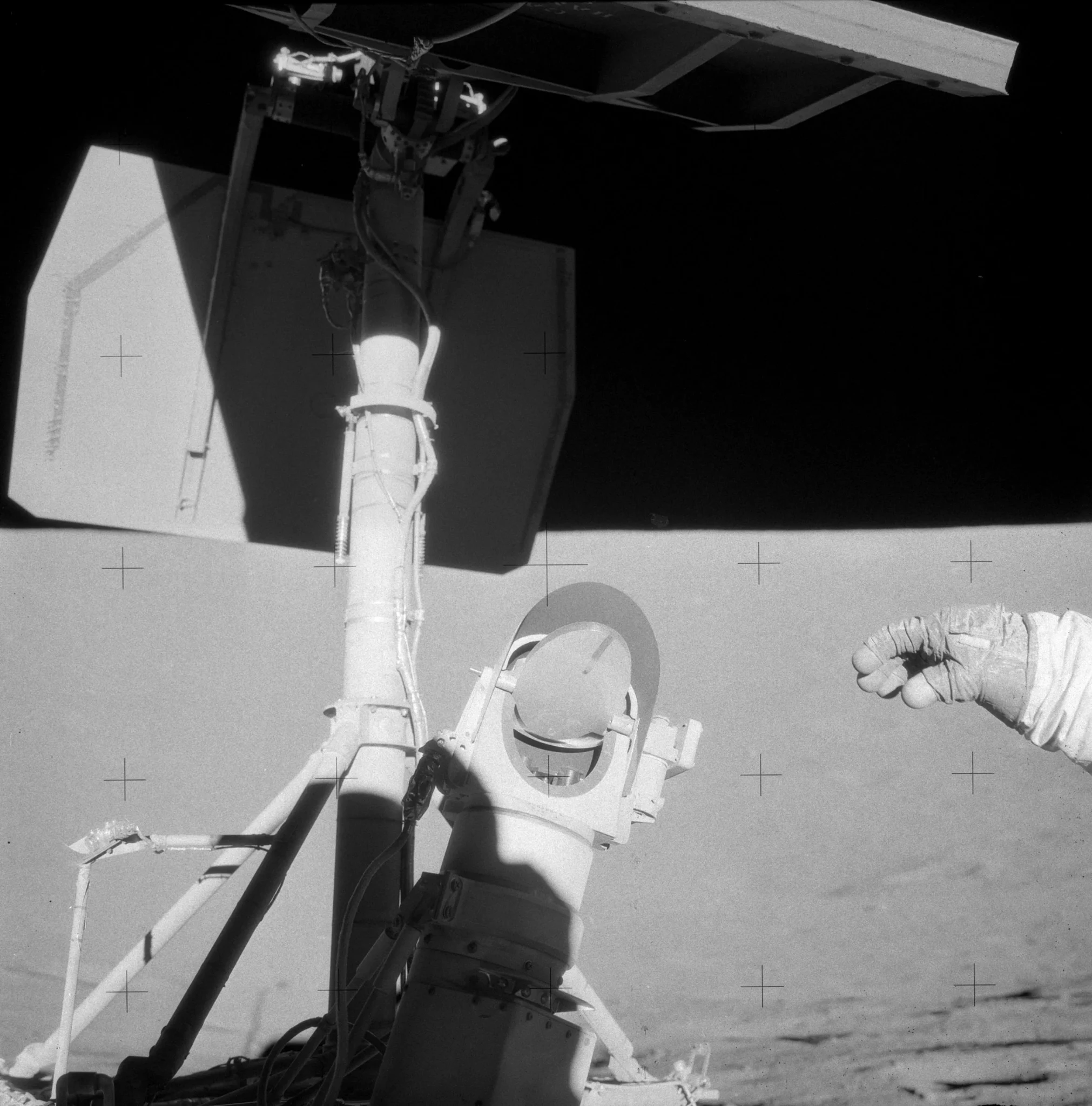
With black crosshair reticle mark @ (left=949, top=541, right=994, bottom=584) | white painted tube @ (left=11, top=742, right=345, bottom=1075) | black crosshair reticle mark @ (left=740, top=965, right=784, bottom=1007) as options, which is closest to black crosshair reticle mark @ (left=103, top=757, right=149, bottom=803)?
white painted tube @ (left=11, top=742, right=345, bottom=1075)

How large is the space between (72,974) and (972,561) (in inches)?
116

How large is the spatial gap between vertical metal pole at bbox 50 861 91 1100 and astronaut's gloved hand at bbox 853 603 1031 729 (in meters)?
1.39

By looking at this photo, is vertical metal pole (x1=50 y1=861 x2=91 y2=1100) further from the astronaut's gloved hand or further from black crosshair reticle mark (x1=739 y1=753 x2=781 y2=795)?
black crosshair reticle mark (x1=739 y1=753 x2=781 y2=795)

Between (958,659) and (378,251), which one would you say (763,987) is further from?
(378,251)

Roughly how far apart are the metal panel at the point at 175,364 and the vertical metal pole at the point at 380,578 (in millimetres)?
778

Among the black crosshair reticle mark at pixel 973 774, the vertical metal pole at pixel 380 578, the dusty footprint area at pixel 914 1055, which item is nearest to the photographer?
the vertical metal pole at pixel 380 578

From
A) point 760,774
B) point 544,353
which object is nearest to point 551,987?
point 760,774

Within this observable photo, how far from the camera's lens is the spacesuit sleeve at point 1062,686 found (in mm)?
1434

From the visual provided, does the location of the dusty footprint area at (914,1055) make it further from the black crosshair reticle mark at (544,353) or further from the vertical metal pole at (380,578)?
the black crosshair reticle mark at (544,353)

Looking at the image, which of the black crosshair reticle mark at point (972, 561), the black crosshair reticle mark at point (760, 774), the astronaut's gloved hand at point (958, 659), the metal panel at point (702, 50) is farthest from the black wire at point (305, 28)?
the black crosshair reticle mark at point (972, 561)

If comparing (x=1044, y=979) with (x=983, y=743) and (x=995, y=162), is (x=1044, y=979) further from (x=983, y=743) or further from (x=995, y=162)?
(x=995, y=162)

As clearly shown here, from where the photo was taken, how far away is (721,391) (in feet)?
12.4

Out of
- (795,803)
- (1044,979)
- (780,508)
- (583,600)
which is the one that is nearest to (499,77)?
(583,600)

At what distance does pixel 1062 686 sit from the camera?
145 cm
